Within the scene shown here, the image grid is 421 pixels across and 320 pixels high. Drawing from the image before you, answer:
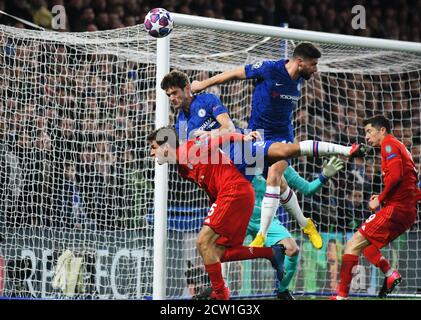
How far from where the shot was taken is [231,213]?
7.29 metres

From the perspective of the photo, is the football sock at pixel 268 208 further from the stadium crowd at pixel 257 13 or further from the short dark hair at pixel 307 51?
the stadium crowd at pixel 257 13

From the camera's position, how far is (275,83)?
8.47 metres

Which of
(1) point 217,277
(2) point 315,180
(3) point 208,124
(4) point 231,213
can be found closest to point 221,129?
(3) point 208,124

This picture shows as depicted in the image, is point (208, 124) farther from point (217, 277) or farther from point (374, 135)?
point (374, 135)

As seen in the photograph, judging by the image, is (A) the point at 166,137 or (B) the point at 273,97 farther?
(B) the point at 273,97

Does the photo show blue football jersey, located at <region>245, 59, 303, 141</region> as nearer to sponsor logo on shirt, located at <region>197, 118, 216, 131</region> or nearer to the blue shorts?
sponsor logo on shirt, located at <region>197, 118, 216, 131</region>

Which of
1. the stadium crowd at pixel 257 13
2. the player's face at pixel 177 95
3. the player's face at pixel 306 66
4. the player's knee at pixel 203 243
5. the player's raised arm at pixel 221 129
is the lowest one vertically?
the player's knee at pixel 203 243

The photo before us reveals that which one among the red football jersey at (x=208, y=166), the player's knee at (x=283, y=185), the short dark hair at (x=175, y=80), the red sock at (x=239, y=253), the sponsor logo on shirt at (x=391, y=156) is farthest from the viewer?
the player's knee at (x=283, y=185)

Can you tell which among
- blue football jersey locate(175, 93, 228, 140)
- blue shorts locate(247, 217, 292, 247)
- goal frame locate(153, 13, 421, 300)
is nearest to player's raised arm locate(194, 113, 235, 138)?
blue football jersey locate(175, 93, 228, 140)

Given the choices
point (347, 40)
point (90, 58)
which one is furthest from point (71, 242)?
point (347, 40)

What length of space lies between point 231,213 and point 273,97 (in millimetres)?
1643

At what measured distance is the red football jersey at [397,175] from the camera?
8.55m

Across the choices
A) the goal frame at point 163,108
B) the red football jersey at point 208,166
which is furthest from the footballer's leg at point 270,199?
the red football jersey at point 208,166

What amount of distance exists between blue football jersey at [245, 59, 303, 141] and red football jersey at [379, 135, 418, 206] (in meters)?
0.91
